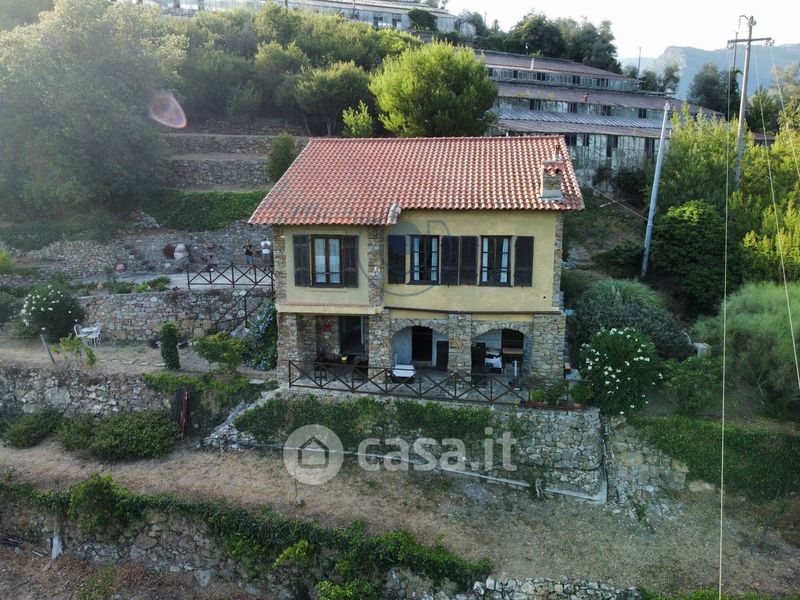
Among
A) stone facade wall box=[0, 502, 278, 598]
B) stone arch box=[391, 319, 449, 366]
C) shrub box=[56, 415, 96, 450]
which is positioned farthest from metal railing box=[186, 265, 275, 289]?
stone facade wall box=[0, 502, 278, 598]

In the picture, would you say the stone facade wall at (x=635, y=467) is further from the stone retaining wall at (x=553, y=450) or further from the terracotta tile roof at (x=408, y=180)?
the terracotta tile roof at (x=408, y=180)

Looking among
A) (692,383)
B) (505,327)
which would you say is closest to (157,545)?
(505,327)

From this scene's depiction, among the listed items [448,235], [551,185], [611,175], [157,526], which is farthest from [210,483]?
[611,175]

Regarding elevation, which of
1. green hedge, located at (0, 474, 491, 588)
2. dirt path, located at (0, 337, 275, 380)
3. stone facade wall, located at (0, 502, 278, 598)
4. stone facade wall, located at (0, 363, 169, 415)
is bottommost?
stone facade wall, located at (0, 502, 278, 598)

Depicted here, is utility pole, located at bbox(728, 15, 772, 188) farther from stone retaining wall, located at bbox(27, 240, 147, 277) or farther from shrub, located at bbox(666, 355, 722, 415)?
stone retaining wall, located at bbox(27, 240, 147, 277)

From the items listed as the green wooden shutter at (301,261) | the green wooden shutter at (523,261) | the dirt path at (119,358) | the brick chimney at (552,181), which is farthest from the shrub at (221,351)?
the brick chimney at (552,181)

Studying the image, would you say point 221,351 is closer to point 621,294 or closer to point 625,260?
point 621,294

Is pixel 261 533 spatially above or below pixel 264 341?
below
